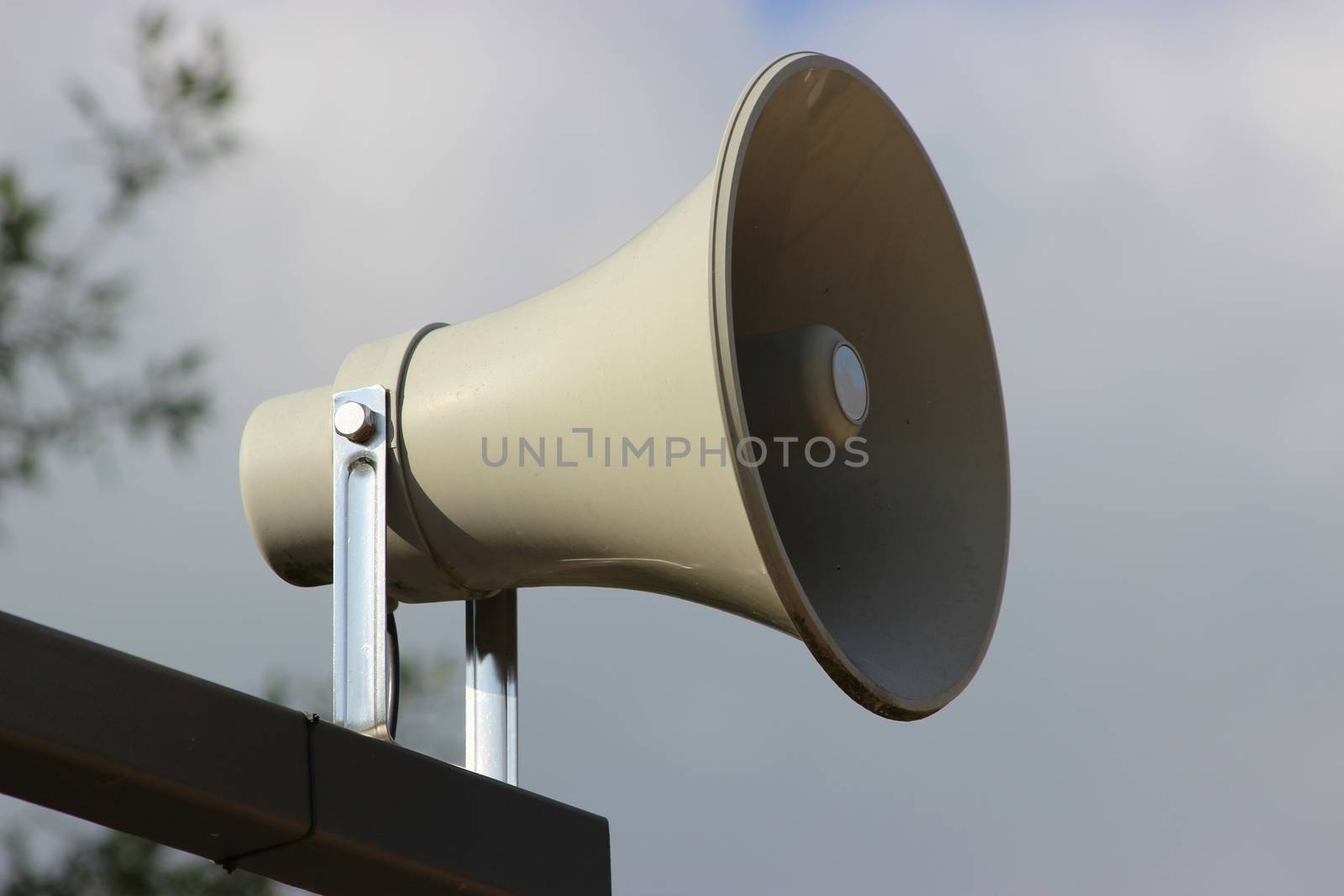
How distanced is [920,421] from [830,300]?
0.17 meters

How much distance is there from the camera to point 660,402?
1.43 metres

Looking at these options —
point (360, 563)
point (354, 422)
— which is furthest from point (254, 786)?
point (354, 422)

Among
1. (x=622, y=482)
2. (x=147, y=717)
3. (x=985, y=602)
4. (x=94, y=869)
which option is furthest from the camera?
(x=94, y=869)

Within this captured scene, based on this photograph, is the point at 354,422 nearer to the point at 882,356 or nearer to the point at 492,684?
the point at 492,684

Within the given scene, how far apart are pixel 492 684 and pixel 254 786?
0.46 metres

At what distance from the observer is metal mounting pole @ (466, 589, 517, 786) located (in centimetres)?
171

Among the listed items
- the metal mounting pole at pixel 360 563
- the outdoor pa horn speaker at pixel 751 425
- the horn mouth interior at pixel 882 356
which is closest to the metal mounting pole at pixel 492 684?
the outdoor pa horn speaker at pixel 751 425

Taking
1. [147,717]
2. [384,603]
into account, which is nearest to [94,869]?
[384,603]

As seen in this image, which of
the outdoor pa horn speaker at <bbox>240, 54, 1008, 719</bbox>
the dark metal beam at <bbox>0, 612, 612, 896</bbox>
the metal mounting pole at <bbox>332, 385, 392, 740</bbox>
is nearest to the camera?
the dark metal beam at <bbox>0, 612, 612, 896</bbox>

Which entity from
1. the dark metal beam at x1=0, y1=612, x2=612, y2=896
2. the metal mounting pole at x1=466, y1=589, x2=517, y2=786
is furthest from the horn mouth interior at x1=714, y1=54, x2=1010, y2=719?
the dark metal beam at x1=0, y1=612, x2=612, y2=896

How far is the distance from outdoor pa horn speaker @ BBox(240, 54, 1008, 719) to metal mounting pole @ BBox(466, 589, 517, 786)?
6 centimetres

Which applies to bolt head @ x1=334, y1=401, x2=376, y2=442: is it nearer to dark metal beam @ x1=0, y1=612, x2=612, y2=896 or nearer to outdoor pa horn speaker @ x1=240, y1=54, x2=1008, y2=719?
outdoor pa horn speaker @ x1=240, y1=54, x2=1008, y2=719

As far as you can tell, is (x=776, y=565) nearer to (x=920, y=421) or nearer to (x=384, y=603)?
(x=384, y=603)

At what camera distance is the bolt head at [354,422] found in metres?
1.60
